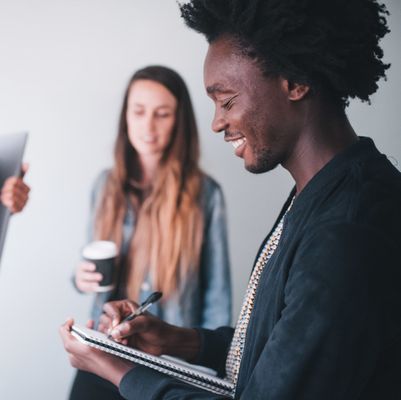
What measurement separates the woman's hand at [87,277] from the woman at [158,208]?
0.01 m

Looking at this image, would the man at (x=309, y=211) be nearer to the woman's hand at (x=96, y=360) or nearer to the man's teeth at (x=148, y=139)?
the woman's hand at (x=96, y=360)

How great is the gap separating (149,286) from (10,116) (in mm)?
663

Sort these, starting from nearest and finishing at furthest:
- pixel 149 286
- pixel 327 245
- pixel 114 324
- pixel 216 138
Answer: pixel 327 245, pixel 114 324, pixel 149 286, pixel 216 138

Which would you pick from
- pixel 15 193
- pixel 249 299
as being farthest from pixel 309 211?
pixel 15 193

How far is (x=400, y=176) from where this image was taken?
29.8 inches

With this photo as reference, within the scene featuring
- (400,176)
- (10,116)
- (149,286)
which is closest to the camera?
(400,176)

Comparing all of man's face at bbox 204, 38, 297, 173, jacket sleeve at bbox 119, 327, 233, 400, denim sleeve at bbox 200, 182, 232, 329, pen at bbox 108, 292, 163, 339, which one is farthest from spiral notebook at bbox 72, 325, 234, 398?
denim sleeve at bbox 200, 182, 232, 329

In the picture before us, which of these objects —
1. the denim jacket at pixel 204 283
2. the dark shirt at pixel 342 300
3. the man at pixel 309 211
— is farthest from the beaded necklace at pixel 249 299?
the denim jacket at pixel 204 283

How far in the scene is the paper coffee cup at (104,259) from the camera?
1479 millimetres

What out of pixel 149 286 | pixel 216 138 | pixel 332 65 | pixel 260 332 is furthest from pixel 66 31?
pixel 260 332

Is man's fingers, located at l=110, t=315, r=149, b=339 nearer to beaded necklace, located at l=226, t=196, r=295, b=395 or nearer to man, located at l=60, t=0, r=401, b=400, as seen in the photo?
man, located at l=60, t=0, r=401, b=400

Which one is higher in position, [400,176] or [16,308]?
[400,176]

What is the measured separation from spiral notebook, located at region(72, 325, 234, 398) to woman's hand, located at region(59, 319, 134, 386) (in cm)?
3

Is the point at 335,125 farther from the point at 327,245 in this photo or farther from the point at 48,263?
the point at 48,263
